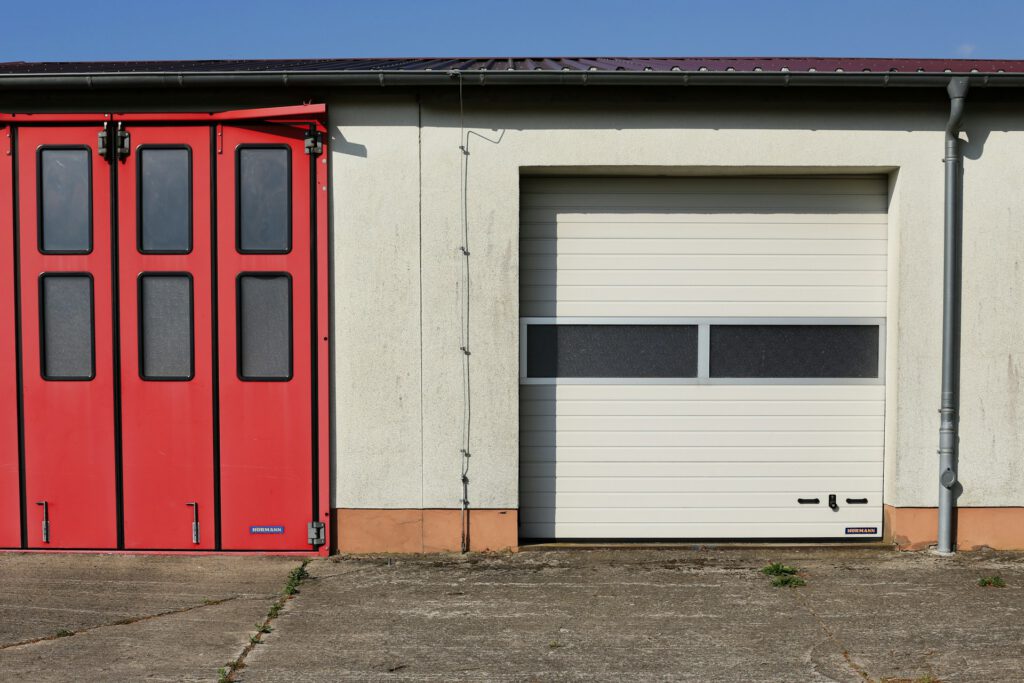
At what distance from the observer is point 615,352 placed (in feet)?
23.5

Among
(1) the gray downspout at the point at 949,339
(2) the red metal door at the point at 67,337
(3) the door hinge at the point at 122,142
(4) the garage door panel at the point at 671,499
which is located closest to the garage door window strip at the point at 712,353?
(1) the gray downspout at the point at 949,339

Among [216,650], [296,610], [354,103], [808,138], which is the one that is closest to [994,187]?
[808,138]

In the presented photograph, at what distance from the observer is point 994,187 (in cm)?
680

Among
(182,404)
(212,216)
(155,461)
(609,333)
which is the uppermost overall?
(212,216)

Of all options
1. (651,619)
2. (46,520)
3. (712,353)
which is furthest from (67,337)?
(712,353)

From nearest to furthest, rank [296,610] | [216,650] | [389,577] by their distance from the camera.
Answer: [216,650] < [296,610] < [389,577]

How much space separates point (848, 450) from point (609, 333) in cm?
214

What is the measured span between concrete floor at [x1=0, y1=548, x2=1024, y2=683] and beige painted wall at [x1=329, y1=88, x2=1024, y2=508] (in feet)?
2.55

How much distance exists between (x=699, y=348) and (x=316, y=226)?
3142 mm

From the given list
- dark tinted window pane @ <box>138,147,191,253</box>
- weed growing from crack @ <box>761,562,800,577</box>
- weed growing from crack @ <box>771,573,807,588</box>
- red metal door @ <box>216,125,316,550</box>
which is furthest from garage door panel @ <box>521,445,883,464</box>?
dark tinted window pane @ <box>138,147,191,253</box>

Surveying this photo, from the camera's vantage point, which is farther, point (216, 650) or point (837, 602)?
point (837, 602)

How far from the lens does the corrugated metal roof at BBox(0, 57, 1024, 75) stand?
7.11 meters

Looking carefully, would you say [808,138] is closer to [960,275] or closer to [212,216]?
[960,275]

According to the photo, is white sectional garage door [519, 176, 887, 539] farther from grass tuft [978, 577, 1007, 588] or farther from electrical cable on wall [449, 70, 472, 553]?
grass tuft [978, 577, 1007, 588]
